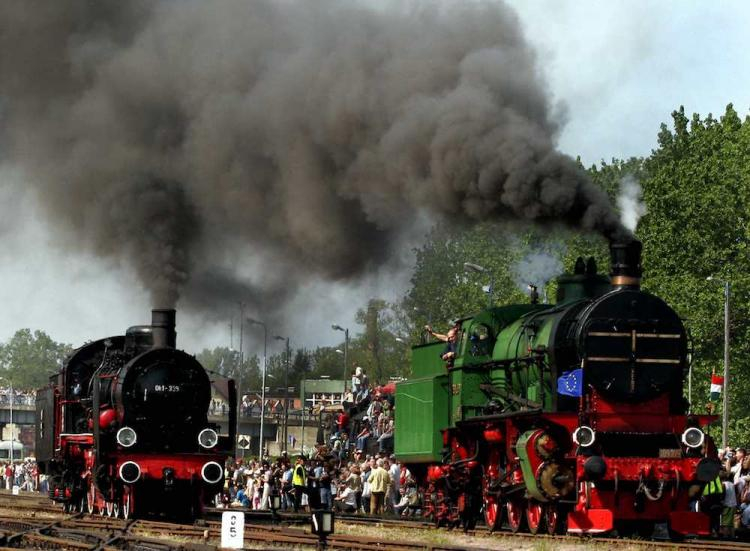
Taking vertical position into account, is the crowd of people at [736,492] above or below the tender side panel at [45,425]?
below

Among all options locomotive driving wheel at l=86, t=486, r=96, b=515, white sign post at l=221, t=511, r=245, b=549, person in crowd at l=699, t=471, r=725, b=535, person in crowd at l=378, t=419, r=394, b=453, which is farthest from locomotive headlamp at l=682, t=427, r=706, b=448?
person in crowd at l=378, t=419, r=394, b=453

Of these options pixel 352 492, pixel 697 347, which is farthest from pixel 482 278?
pixel 352 492

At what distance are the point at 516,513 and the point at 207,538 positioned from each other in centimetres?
445

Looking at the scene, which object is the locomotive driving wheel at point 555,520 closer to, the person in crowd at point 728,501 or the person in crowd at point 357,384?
the person in crowd at point 728,501

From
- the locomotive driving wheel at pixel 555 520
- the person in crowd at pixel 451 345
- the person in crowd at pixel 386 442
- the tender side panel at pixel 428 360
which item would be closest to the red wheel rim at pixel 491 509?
the locomotive driving wheel at pixel 555 520

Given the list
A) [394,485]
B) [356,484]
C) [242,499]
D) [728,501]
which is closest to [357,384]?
[242,499]

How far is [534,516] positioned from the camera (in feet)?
66.3

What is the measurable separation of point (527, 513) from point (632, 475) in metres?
2.53

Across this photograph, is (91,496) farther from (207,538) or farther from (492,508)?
(492,508)

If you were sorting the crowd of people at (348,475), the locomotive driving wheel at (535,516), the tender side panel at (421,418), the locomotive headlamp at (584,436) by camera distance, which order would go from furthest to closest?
the crowd of people at (348,475), the tender side panel at (421,418), the locomotive driving wheel at (535,516), the locomotive headlamp at (584,436)

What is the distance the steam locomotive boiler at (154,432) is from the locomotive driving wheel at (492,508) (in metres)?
5.02

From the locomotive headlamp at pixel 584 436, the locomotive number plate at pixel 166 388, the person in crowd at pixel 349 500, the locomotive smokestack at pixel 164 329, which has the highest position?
the locomotive smokestack at pixel 164 329

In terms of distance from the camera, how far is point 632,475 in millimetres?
18422

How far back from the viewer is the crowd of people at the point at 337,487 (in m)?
29.6
